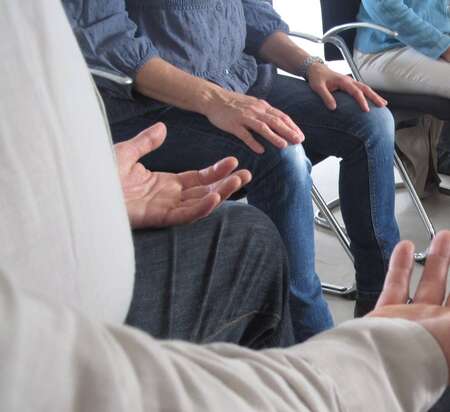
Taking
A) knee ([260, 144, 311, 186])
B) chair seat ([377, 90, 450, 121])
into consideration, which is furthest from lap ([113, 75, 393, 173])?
chair seat ([377, 90, 450, 121])

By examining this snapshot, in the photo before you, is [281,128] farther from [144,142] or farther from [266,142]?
[144,142]

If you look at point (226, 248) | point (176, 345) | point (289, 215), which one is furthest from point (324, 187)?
point (176, 345)

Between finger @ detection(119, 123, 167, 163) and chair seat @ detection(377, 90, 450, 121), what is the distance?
105 cm

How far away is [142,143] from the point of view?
39.4 inches

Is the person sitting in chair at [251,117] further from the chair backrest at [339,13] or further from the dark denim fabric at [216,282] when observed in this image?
the chair backrest at [339,13]

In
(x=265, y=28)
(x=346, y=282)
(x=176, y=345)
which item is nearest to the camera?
(x=176, y=345)

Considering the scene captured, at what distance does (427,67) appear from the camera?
1.87 metres

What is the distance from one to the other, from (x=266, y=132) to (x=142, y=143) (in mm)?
293

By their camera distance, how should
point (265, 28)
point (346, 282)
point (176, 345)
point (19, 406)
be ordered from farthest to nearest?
1. point (346, 282)
2. point (265, 28)
3. point (176, 345)
4. point (19, 406)

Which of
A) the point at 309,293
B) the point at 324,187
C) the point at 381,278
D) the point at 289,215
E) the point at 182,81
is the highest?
the point at 182,81

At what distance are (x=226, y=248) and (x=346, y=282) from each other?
1.04 meters

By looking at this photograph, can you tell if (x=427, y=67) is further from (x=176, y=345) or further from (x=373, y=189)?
(x=176, y=345)

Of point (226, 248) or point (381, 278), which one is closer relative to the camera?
point (226, 248)

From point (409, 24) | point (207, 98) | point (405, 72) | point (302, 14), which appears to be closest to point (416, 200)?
point (405, 72)
